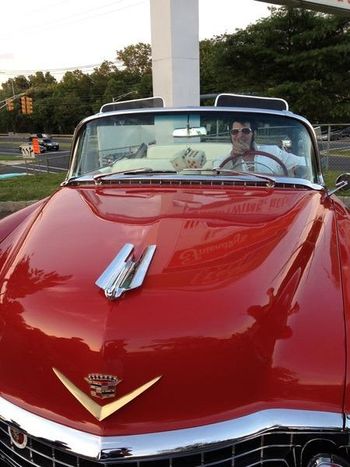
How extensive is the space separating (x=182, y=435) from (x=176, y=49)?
10.9 m

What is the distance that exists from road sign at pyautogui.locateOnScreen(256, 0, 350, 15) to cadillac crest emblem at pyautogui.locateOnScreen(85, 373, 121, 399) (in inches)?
549

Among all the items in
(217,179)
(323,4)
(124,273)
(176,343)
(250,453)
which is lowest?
(250,453)

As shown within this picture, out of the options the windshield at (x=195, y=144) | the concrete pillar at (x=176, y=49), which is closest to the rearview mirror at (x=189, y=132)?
the windshield at (x=195, y=144)

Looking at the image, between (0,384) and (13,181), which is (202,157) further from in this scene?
(13,181)

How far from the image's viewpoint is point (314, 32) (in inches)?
947

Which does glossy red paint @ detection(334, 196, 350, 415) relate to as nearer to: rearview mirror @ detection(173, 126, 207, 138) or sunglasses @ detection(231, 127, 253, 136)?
sunglasses @ detection(231, 127, 253, 136)

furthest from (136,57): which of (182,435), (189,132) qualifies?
(182,435)

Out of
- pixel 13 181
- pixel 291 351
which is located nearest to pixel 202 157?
pixel 291 351

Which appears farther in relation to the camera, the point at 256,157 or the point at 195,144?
the point at 195,144

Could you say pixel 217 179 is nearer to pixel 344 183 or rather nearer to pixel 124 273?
pixel 344 183

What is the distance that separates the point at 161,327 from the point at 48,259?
66 cm

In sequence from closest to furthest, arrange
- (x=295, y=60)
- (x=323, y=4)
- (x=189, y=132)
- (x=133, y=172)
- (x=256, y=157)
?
(x=133, y=172), (x=256, y=157), (x=189, y=132), (x=323, y=4), (x=295, y=60)

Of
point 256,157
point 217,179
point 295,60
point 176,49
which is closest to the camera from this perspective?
point 217,179

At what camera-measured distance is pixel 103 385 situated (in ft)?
5.05
